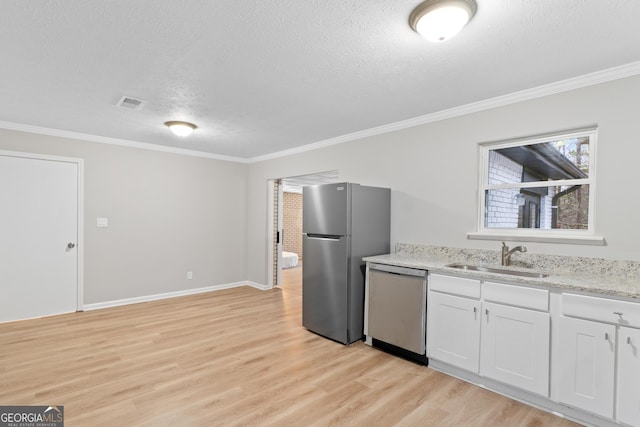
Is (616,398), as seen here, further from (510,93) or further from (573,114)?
(510,93)

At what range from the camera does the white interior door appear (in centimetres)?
389

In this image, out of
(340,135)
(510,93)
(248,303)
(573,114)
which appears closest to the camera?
(573,114)

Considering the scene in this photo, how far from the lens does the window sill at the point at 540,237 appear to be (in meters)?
2.47

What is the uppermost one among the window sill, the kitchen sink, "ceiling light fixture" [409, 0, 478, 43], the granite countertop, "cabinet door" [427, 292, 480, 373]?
"ceiling light fixture" [409, 0, 478, 43]

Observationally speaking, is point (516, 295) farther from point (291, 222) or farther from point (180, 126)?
point (291, 222)

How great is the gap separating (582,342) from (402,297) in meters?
1.31

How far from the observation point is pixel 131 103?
313 cm

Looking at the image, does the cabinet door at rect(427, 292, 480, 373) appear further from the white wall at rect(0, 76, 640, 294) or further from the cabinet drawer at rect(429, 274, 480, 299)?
the white wall at rect(0, 76, 640, 294)

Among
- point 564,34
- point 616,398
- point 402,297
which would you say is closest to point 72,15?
point 564,34

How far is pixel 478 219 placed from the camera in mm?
3104

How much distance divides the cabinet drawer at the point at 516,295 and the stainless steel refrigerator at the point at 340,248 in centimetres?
130

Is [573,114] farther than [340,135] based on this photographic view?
No

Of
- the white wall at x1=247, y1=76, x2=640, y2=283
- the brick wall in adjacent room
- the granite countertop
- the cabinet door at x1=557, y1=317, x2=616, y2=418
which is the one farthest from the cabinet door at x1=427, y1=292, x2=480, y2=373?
the brick wall in adjacent room

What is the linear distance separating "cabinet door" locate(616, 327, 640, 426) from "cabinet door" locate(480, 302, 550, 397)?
14.3 inches
